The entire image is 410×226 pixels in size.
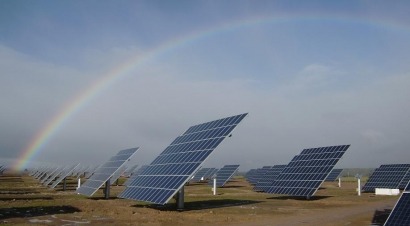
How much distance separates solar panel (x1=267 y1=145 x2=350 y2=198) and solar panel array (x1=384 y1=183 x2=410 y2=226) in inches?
854

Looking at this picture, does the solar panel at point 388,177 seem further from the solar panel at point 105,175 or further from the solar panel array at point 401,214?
the solar panel array at point 401,214

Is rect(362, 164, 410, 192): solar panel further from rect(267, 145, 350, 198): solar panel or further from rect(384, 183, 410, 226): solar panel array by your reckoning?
rect(384, 183, 410, 226): solar panel array

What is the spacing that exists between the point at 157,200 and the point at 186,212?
2.48m

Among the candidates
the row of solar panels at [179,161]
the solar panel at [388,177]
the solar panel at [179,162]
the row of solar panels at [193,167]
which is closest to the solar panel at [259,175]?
the solar panel at [388,177]

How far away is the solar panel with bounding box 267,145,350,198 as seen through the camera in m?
36.1

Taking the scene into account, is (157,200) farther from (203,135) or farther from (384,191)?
(384,191)

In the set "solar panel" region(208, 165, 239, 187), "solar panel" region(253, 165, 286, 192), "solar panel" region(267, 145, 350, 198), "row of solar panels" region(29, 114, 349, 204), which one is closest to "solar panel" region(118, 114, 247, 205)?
"row of solar panels" region(29, 114, 349, 204)

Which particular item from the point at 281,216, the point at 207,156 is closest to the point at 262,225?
the point at 281,216

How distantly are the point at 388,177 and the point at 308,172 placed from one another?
61.3 feet

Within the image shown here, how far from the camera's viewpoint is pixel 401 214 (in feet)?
42.2

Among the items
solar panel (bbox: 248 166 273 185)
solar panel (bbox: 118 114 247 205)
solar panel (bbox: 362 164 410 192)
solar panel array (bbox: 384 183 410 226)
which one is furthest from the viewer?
solar panel (bbox: 248 166 273 185)

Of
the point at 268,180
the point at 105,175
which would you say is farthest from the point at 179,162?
the point at 268,180

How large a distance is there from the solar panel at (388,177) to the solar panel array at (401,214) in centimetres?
3889

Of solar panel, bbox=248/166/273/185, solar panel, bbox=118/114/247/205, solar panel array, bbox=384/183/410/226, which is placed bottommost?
solar panel array, bbox=384/183/410/226
